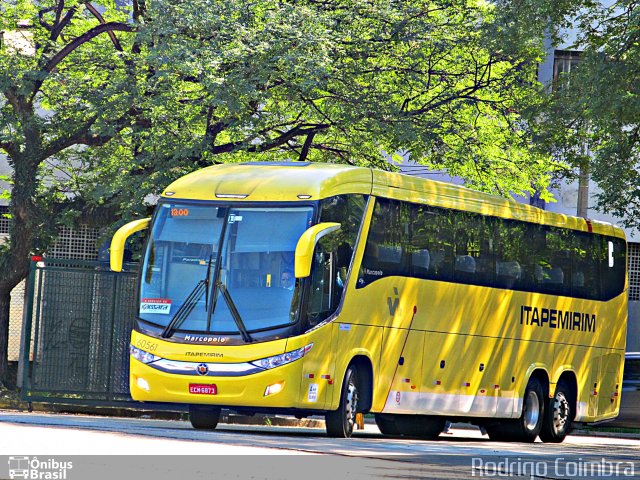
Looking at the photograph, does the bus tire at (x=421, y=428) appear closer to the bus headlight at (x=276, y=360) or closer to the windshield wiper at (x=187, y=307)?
the bus headlight at (x=276, y=360)

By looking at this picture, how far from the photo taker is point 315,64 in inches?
948

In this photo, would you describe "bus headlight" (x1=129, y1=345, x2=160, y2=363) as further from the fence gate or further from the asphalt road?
the fence gate

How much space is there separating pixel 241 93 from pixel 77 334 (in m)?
4.97

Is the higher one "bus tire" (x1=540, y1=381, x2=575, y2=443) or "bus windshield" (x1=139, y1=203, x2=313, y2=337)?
"bus windshield" (x1=139, y1=203, x2=313, y2=337)

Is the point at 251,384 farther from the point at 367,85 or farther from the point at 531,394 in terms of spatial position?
the point at 367,85

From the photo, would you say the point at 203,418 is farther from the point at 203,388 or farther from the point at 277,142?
the point at 277,142

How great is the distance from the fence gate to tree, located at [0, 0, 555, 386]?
2.32 metres

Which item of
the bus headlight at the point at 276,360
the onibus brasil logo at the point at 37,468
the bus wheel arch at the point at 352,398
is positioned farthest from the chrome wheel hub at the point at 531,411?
the onibus brasil logo at the point at 37,468

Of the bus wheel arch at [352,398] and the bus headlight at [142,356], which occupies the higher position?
the bus headlight at [142,356]

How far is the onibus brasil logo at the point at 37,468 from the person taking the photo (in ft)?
→ 32.3

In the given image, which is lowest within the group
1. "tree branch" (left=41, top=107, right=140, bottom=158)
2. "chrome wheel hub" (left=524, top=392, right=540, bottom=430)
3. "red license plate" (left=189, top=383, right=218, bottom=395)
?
"chrome wheel hub" (left=524, top=392, right=540, bottom=430)

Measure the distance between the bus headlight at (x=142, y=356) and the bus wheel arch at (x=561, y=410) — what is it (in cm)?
801

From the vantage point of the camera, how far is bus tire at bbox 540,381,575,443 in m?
23.1

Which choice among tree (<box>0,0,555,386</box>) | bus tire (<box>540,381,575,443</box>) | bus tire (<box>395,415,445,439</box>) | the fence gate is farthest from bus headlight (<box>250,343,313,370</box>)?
tree (<box>0,0,555,386</box>)
